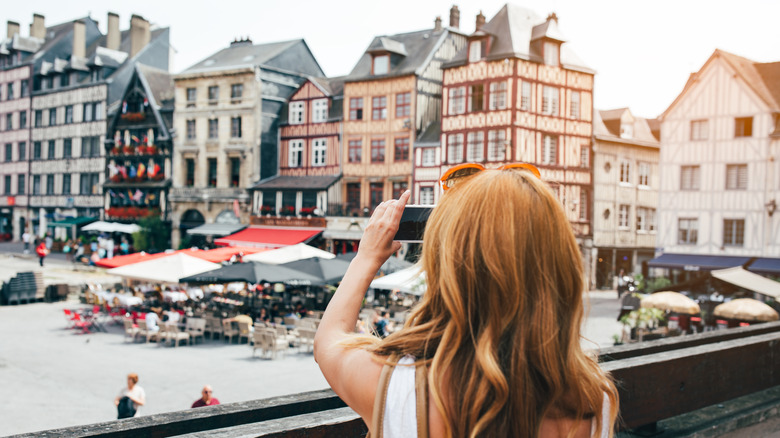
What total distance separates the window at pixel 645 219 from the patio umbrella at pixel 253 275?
23370mm

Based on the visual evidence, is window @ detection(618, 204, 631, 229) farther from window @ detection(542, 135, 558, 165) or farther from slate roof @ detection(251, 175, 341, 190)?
slate roof @ detection(251, 175, 341, 190)

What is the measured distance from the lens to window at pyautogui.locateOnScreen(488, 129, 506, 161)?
3204 cm

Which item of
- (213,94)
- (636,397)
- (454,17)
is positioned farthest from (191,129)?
(636,397)

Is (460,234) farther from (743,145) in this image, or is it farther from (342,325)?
(743,145)

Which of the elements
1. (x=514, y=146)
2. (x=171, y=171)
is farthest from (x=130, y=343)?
(x=171, y=171)

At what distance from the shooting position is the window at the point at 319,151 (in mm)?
38875

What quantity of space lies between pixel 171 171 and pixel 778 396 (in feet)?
137

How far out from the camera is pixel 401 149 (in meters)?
35.9

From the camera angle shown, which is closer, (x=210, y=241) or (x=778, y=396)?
(x=778, y=396)

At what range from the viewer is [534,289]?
149cm

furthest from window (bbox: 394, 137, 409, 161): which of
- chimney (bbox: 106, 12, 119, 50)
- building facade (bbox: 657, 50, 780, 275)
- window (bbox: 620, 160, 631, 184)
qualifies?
chimney (bbox: 106, 12, 119, 50)

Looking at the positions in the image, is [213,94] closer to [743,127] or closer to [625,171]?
[625,171]

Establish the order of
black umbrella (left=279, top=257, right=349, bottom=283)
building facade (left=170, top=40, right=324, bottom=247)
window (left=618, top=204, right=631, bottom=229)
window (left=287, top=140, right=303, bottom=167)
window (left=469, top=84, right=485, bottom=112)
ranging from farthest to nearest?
building facade (left=170, top=40, right=324, bottom=247) → window (left=287, top=140, right=303, bottom=167) → window (left=618, top=204, right=631, bottom=229) → window (left=469, top=84, right=485, bottom=112) → black umbrella (left=279, top=257, right=349, bottom=283)

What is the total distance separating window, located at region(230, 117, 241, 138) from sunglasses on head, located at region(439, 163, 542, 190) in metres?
40.5
